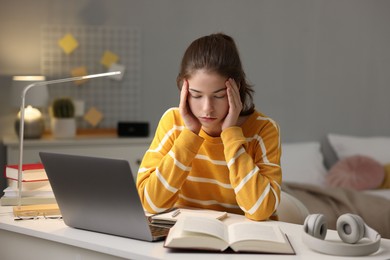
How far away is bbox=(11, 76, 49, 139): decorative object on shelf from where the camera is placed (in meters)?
3.70

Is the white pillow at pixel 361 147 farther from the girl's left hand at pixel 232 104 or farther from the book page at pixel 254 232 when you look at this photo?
the book page at pixel 254 232

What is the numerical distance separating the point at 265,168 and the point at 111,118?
2294 millimetres

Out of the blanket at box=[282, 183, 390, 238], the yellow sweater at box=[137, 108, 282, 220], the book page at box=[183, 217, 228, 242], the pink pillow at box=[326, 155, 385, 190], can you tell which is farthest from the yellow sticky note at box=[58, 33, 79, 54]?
the book page at box=[183, 217, 228, 242]

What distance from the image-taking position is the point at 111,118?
4250 mm

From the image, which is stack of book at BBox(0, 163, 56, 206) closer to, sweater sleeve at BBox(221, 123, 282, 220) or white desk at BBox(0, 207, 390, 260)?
white desk at BBox(0, 207, 390, 260)

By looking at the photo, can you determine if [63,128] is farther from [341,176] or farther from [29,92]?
[341,176]

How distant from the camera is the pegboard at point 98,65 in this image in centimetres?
406

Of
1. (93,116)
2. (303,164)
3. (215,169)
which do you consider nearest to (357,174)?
(303,164)

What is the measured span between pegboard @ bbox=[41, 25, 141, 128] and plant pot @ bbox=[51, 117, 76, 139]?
0.25 m

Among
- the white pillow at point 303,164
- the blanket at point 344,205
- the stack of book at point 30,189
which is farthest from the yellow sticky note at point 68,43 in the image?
the stack of book at point 30,189

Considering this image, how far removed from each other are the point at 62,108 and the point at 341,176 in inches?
63.6

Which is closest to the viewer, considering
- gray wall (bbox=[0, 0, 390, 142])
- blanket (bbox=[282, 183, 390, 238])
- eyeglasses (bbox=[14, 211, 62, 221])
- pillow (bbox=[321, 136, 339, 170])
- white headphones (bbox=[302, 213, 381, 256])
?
white headphones (bbox=[302, 213, 381, 256])

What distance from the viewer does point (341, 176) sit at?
4133 mm

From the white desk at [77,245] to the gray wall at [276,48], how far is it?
83.7 inches
